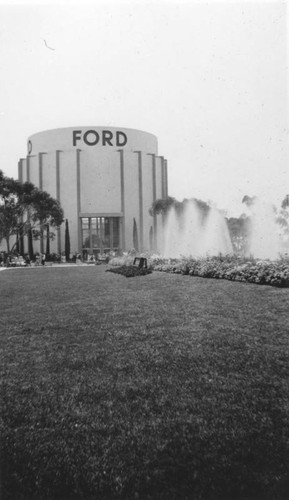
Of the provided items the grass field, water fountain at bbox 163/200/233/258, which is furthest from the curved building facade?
the grass field

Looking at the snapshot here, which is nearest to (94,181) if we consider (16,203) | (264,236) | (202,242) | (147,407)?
(16,203)

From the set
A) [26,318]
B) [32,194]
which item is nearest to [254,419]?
[26,318]

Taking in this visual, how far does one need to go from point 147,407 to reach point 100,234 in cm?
5996

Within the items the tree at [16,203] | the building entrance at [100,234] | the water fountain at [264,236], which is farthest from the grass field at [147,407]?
the building entrance at [100,234]

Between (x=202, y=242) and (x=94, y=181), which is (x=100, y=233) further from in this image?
(x=202, y=242)

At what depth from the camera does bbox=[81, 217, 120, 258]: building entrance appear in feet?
206

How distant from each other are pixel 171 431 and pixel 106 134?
62631mm

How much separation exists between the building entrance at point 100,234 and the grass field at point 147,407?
182ft

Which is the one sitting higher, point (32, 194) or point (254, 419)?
point (32, 194)

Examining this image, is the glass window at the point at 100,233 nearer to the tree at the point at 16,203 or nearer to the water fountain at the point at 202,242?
the tree at the point at 16,203

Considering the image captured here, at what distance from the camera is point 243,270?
11.7 metres

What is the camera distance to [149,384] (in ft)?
14.7

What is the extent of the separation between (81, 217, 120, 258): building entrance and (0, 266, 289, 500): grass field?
182 feet

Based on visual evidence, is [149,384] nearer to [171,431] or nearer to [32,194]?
[171,431]
